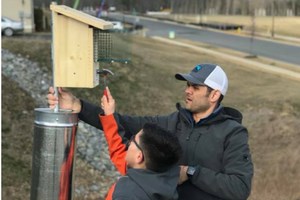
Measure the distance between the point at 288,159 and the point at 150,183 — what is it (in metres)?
6.83

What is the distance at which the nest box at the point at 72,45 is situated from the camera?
2.95 m

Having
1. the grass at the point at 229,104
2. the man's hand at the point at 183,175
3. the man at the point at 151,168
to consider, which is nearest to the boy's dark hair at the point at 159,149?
the man at the point at 151,168

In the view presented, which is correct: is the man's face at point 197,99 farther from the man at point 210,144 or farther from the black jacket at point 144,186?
the black jacket at point 144,186

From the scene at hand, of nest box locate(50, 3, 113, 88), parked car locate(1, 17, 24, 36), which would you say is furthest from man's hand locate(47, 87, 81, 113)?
parked car locate(1, 17, 24, 36)

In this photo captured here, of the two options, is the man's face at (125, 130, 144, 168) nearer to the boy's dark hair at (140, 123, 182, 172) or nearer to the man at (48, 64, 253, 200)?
the boy's dark hair at (140, 123, 182, 172)

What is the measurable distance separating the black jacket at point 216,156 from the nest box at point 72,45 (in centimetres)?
61

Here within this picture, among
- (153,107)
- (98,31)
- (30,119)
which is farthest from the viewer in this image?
(153,107)

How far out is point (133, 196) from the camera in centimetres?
232

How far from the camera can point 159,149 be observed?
2346 mm

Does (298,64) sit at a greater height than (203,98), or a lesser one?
lesser

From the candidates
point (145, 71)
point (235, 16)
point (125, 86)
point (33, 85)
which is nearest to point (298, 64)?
point (145, 71)

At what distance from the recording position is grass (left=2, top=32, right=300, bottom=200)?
841 centimetres

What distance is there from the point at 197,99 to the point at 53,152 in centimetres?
81

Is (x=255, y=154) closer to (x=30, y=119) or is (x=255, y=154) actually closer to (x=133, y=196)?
(x=30, y=119)
